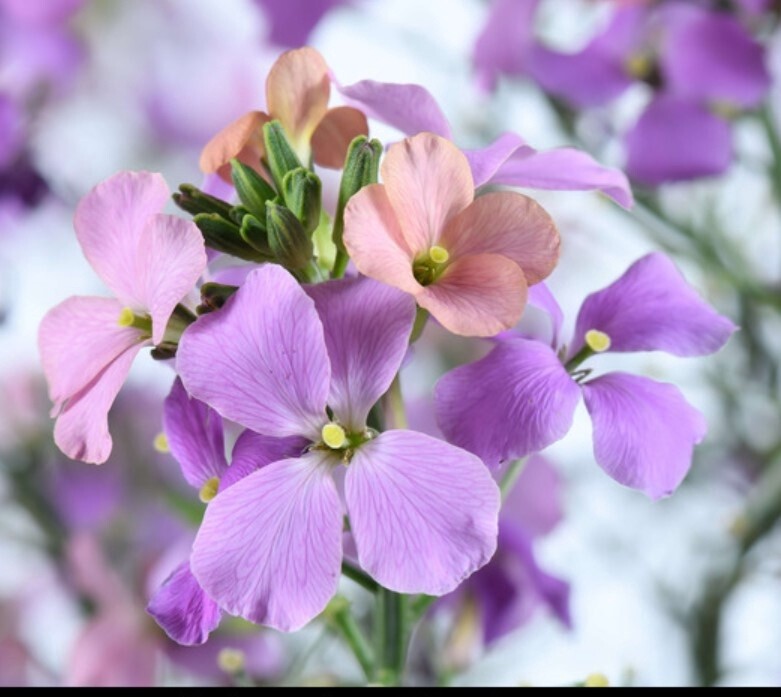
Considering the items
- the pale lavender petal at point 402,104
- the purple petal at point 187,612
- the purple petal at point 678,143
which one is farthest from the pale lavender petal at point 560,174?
the purple petal at point 678,143

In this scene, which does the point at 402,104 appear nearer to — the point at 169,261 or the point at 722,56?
the point at 169,261

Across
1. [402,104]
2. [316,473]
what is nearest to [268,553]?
[316,473]

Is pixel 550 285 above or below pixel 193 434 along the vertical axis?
below

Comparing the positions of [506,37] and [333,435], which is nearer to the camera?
[333,435]

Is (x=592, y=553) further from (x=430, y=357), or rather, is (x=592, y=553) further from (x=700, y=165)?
(x=700, y=165)

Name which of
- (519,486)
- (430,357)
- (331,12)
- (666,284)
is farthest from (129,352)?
(430,357)

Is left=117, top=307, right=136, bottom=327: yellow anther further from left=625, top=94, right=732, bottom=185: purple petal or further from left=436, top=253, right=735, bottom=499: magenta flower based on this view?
left=625, top=94, right=732, bottom=185: purple petal

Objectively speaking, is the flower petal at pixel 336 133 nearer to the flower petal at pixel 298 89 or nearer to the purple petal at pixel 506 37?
the flower petal at pixel 298 89
